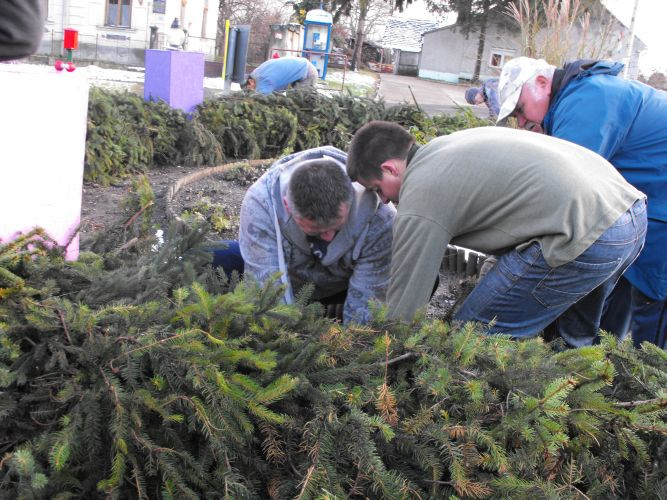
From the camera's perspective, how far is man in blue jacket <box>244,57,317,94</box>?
9.09m

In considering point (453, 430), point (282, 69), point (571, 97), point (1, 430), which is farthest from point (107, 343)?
point (282, 69)

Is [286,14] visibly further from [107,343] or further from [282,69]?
[107,343]

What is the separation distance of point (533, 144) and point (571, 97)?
0.66 metres

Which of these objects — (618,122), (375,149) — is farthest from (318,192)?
(618,122)

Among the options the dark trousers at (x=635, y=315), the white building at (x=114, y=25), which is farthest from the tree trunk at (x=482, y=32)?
the dark trousers at (x=635, y=315)

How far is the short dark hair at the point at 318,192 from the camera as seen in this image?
8.42 feet

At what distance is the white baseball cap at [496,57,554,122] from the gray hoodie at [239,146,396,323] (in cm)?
86

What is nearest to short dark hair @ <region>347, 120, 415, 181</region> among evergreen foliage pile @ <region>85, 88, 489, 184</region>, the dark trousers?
the dark trousers

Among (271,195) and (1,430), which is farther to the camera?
(271,195)

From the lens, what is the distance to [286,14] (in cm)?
4572

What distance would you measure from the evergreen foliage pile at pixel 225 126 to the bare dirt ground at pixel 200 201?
227 mm

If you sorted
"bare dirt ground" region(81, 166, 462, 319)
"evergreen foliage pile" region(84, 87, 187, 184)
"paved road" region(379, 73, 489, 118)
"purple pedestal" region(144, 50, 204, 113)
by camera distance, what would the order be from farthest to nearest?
"paved road" region(379, 73, 489, 118), "purple pedestal" region(144, 50, 204, 113), "evergreen foliage pile" region(84, 87, 187, 184), "bare dirt ground" region(81, 166, 462, 319)

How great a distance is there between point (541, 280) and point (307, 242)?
1.00 metres

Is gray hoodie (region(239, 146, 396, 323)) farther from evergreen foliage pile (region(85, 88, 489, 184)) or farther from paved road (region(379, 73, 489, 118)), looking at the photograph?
paved road (region(379, 73, 489, 118))
